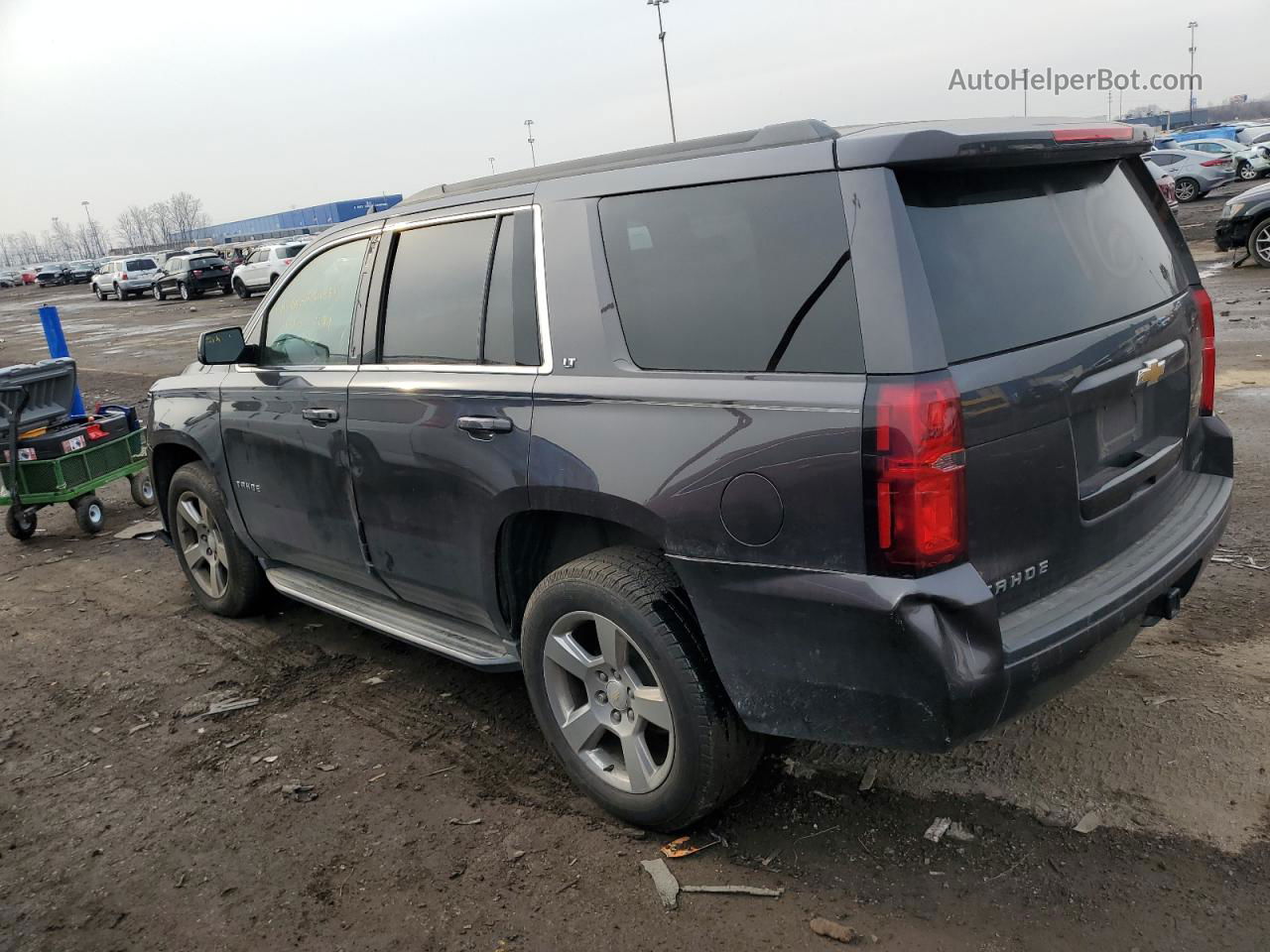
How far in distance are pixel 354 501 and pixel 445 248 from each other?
3.50 feet

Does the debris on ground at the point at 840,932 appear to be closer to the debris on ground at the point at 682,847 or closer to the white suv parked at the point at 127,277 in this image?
the debris on ground at the point at 682,847

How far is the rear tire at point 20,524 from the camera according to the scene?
24.5ft

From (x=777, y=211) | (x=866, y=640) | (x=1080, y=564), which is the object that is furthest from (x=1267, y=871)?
(x=777, y=211)

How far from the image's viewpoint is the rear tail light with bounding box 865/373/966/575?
243cm

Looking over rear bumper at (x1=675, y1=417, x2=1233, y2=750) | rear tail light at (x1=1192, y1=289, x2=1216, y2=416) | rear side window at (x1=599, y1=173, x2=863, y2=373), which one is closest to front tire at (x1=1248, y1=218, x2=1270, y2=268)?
rear tail light at (x1=1192, y1=289, x2=1216, y2=416)

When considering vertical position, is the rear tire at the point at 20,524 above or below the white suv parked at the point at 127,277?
below

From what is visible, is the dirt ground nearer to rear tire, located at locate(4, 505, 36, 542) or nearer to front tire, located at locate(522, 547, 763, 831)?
front tire, located at locate(522, 547, 763, 831)

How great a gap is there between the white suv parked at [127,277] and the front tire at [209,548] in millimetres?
42050

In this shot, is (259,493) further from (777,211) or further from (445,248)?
(777,211)

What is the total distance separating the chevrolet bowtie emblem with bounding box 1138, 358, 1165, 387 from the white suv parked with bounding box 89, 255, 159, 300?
45798 millimetres

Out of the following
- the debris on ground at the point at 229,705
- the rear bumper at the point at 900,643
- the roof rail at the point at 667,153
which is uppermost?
the roof rail at the point at 667,153

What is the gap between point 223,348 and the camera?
467 centimetres

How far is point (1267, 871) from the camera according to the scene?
109 inches

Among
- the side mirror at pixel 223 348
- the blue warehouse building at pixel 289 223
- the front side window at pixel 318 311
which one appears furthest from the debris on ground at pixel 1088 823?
the blue warehouse building at pixel 289 223
